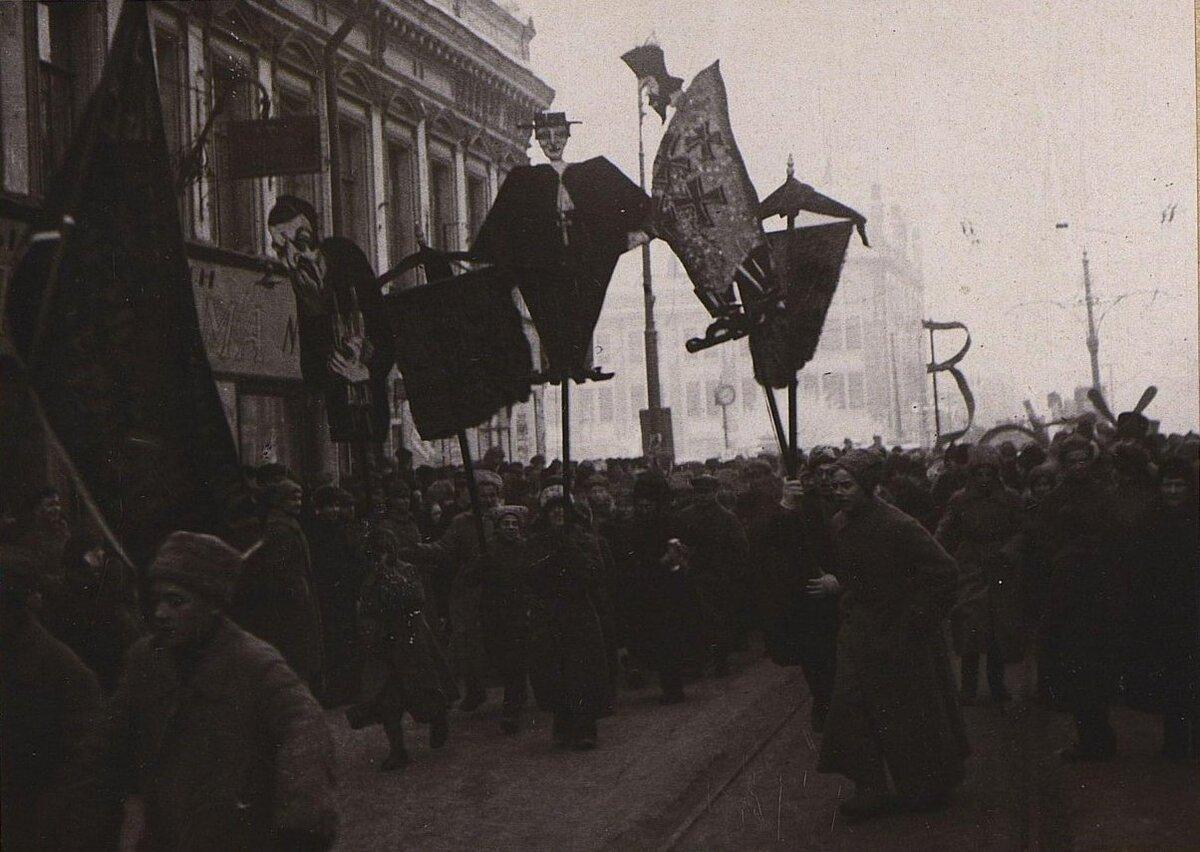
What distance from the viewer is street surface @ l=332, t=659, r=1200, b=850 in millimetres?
7762

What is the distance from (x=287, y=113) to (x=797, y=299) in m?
11.3

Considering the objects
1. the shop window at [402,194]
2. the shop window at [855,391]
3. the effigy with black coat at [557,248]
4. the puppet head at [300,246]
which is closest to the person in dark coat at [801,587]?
the effigy with black coat at [557,248]

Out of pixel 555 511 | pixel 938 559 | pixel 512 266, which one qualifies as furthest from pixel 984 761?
pixel 512 266

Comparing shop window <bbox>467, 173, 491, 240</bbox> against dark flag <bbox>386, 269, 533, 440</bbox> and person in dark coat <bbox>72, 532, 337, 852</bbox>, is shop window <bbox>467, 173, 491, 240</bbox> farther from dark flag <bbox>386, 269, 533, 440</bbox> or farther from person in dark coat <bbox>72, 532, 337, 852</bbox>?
person in dark coat <bbox>72, 532, 337, 852</bbox>

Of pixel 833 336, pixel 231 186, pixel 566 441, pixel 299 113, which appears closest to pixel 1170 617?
pixel 566 441

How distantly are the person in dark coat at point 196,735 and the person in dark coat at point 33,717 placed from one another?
40 centimetres

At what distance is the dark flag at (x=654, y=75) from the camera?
12000 millimetres

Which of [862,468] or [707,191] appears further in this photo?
[707,191]

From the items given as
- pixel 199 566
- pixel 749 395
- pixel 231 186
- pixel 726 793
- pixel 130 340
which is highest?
pixel 231 186

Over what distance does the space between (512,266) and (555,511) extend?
1796 mm

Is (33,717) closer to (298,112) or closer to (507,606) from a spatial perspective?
(507,606)

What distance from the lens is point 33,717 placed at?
5.16 m

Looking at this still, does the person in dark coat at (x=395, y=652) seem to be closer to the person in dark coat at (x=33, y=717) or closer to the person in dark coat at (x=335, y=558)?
the person in dark coat at (x=335, y=558)

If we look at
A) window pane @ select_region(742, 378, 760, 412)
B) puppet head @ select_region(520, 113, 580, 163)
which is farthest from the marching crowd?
window pane @ select_region(742, 378, 760, 412)
